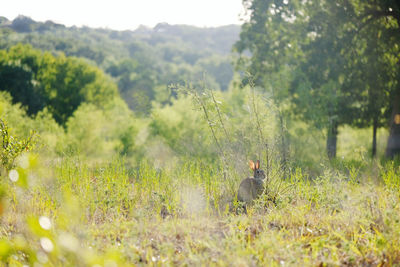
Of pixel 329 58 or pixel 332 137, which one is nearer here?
pixel 329 58

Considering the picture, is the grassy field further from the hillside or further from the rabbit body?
the hillside

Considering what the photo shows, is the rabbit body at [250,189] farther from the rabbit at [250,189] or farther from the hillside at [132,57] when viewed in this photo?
the hillside at [132,57]

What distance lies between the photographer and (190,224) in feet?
12.7

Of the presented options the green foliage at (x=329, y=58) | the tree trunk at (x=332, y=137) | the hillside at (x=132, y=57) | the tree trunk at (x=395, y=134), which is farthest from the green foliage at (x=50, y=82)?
the tree trunk at (x=395, y=134)

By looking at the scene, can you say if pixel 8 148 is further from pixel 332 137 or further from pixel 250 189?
pixel 332 137

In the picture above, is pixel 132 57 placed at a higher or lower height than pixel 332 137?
higher

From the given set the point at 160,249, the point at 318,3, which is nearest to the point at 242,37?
the point at 318,3

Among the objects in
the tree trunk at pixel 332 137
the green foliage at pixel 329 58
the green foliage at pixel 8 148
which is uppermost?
the green foliage at pixel 329 58

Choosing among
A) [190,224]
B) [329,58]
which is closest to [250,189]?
[190,224]

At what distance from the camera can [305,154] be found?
1093 centimetres

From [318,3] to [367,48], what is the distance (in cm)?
210

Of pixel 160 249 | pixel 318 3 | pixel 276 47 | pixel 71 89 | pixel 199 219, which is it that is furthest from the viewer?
pixel 71 89

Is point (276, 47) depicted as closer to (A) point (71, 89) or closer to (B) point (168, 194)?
(B) point (168, 194)

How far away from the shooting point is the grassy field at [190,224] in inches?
116
